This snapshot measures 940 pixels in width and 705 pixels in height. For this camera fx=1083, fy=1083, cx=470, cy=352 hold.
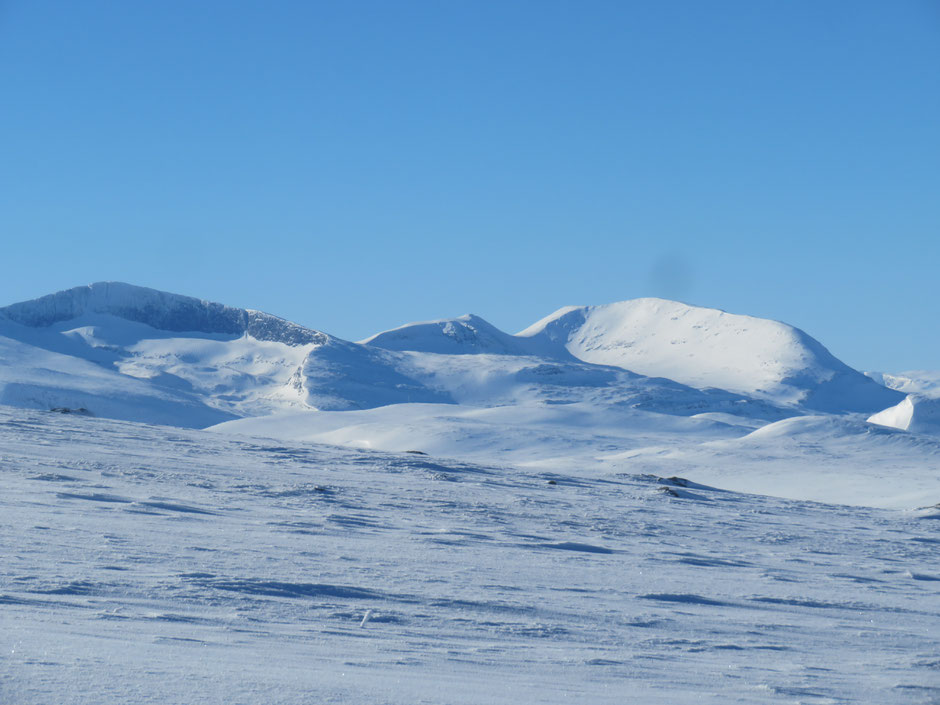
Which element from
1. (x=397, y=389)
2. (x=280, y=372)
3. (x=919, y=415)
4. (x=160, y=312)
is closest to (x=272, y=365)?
(x=280, y=372)

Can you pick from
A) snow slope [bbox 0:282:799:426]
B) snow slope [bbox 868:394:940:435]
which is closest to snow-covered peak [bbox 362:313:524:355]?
snow slope [bbox 0:282:799:426]

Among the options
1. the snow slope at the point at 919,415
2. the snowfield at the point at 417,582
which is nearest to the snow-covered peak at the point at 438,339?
the snow slope at the point at 919,415

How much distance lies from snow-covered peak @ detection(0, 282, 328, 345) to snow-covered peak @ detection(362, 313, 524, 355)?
16.1 m

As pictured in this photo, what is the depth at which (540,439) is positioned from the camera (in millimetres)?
76000

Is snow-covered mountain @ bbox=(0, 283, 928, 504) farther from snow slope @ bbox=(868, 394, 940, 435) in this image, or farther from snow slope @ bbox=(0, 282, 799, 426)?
snow slope @ bbox=(868, 394, 940, 435)

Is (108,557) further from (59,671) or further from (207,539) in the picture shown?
(59,671)

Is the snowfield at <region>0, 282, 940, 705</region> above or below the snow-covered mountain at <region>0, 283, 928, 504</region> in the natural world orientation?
below

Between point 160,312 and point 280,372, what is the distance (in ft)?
126

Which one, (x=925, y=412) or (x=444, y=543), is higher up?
(x=925, y=412)

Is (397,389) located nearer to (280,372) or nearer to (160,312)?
(280,372)

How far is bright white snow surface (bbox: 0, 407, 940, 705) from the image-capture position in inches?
208

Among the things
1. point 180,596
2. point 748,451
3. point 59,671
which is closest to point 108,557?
point 180,596

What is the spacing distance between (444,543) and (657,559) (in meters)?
2.21

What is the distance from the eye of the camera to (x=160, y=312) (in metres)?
186
